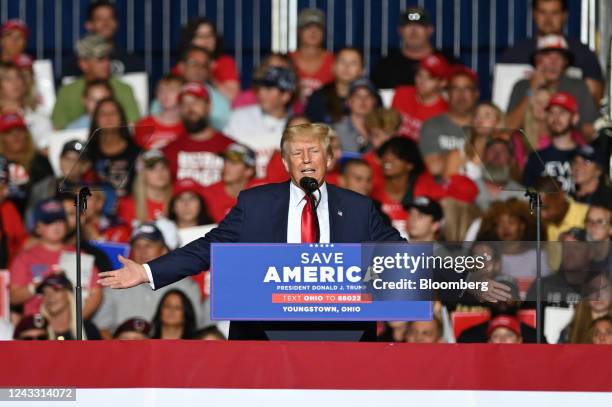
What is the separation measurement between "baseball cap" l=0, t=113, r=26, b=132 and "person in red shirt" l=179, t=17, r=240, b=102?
112 cm

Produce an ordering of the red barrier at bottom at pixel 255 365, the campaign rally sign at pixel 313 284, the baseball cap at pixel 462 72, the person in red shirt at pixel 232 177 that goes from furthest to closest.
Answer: the baseball cap at pixel 462 72
the person in red shirt at pixel 232 177
the campaign rally sign at pixel 313 284
the red barrier at bottom at pixel 255 365

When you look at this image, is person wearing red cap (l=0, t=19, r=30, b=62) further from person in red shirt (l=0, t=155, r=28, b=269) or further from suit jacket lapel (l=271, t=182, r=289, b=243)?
suit jacket lapel (l=271, t=182, r=289, b=243)

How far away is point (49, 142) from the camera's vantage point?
349 inches

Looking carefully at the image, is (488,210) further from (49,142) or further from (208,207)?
(49,142)

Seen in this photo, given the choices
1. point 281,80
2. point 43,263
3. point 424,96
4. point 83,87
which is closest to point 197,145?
point 281,80

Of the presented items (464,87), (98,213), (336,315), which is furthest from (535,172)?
(336,315)

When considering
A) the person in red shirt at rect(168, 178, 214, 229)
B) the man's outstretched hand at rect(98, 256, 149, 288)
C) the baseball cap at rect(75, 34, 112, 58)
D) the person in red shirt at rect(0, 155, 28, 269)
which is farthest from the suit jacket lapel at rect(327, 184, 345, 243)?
the baseball cap at rect(75, 34, 112, 58)

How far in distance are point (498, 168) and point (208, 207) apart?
171cm

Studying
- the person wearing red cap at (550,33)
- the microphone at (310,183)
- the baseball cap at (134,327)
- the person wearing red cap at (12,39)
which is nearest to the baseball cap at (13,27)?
the person wearing red cap at (12,39)

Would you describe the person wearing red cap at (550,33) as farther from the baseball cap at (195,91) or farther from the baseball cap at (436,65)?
the baseball cap at (195,91)

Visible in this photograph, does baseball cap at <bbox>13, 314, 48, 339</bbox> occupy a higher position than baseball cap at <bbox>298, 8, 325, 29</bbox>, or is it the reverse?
baseball cap at <bbox>298, 8, 325, 29</bbox>

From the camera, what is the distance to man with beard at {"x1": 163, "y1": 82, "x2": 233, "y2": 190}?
8.63 meters

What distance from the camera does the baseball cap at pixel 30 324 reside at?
792 cm

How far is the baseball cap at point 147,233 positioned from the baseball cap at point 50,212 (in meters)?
0.50
